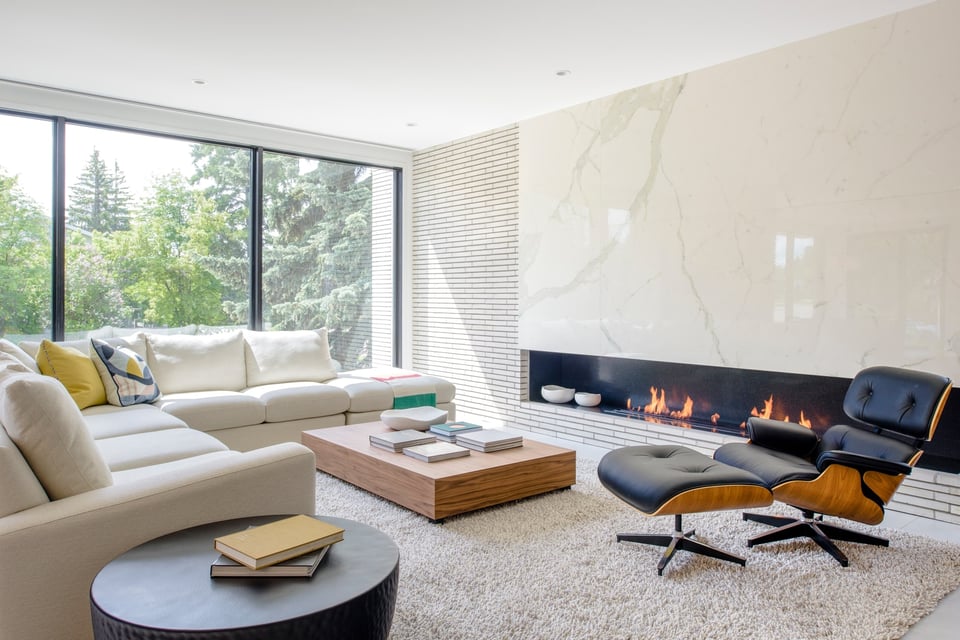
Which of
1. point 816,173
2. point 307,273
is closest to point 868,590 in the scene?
point 816,173

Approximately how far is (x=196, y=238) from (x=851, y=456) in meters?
4.85

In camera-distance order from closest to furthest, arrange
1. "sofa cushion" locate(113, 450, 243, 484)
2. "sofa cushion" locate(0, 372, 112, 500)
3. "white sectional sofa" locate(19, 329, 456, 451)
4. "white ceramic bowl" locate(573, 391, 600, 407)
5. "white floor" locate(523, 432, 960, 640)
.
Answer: "sofa cushion" locate(0, 372, 112, 500)
"white floor" locate(523, 432, 960, 640)
"sofa cushion" locate(113, 450, 243, 484)
"white sectional sofa" locate(19, 329, 456, 451)
"white ceramic bowl" locate(573, 391, 600, 407)

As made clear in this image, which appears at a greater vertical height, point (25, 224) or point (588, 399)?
point (25, 224)

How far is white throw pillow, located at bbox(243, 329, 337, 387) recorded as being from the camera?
502 cm

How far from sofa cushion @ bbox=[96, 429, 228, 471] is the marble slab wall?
2945mm

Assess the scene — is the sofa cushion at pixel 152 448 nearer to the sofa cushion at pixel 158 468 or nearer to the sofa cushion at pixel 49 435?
the sofa cushion at pixel 158 468

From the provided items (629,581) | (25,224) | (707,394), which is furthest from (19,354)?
(707,394)

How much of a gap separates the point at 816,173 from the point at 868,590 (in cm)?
230

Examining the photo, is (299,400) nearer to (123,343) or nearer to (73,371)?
(123,343)

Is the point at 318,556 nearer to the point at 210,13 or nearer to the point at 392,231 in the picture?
the point at 210,13

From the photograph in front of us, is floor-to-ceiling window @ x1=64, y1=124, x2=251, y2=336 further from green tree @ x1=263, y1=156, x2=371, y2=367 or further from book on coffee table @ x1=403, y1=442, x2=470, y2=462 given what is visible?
book on coffee table @ x1=403, y1=442, x2=470, y2=462

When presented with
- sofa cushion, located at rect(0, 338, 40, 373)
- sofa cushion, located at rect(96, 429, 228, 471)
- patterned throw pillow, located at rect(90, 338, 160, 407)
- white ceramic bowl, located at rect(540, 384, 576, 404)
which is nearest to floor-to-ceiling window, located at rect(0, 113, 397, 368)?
patterned throw pillow, located at rect(90, 338, 160, 407)

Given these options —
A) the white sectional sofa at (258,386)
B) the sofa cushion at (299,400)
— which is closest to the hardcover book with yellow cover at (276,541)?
the white sectional sofa at (258,386)

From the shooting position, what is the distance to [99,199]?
4.89 m
